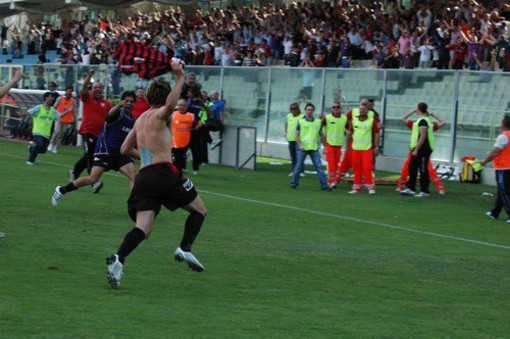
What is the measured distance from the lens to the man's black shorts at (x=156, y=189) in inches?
401

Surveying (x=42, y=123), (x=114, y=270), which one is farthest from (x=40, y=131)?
(x=114, y=270)

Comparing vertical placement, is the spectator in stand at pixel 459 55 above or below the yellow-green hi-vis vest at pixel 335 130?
above

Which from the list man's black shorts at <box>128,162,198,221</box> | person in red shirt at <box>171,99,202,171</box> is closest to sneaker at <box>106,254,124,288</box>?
man's black shorts at <box>128,162,198,221</box>

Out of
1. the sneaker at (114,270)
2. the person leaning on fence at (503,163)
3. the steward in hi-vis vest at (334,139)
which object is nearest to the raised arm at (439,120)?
the steward in hi-vis vest at (334,139)

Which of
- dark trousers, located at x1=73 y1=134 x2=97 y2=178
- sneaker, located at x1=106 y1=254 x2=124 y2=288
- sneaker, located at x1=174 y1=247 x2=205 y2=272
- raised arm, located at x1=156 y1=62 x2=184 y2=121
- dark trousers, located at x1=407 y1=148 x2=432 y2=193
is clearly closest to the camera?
sneaker, located at x1=106 y1=254 x2=124 y2=288

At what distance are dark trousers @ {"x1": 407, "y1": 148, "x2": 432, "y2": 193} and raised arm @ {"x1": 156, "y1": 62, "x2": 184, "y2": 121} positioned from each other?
497 inches

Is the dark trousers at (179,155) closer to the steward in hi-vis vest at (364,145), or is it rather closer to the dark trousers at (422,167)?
the steward in hi-vis vest at (364,145)

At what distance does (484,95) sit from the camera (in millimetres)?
26328

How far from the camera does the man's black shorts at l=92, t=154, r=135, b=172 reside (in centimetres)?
1677

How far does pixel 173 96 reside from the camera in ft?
33.1

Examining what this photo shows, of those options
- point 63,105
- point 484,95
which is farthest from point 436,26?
point 63,105

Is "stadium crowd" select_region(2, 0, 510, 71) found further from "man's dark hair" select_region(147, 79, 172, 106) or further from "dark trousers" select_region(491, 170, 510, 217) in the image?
"man's dark hair" select_region(147, 79, 172, 106)

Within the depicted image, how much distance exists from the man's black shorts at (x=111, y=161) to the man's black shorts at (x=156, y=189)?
6.45m

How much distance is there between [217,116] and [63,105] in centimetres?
549
